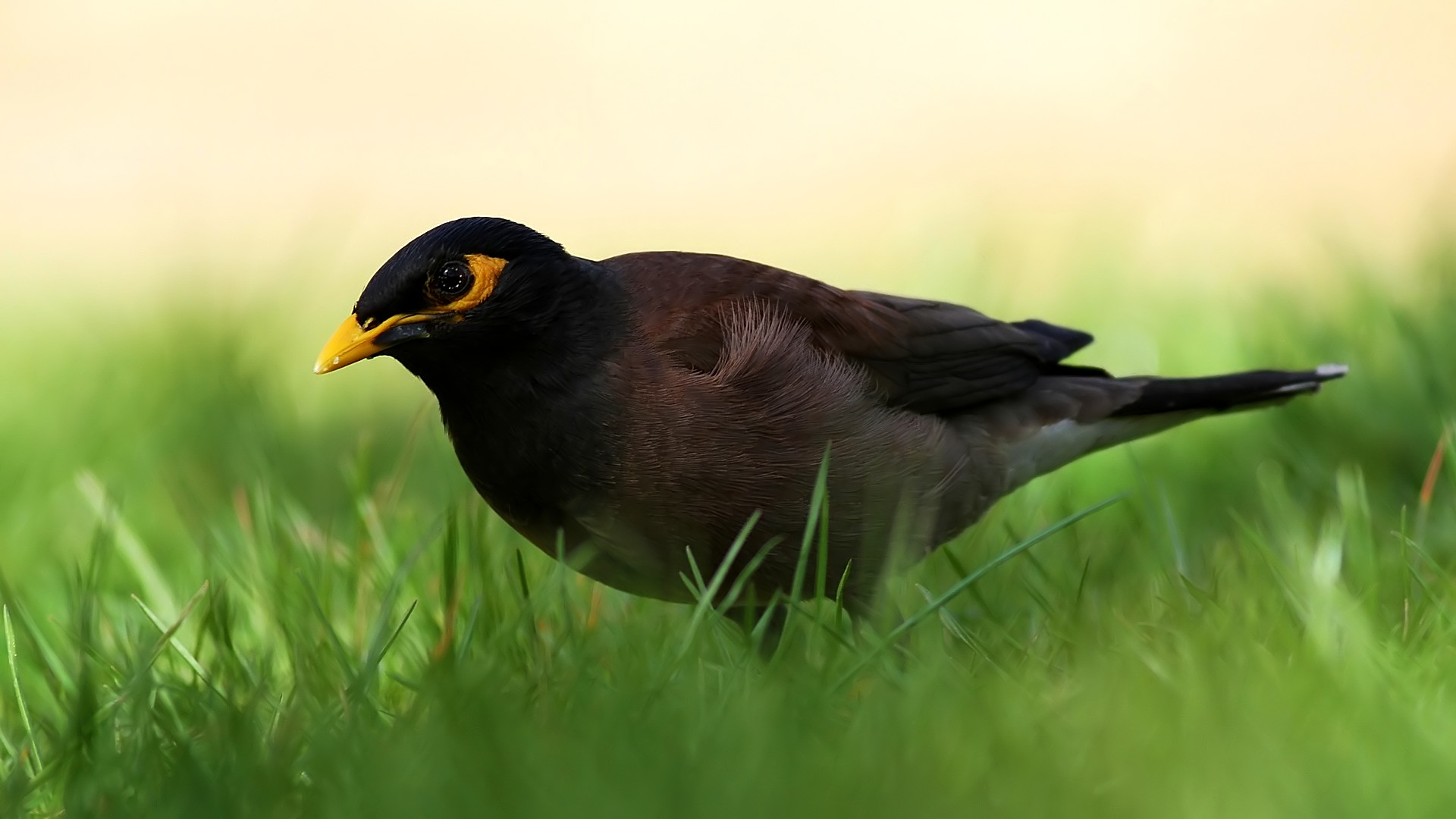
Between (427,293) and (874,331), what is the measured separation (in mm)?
1434

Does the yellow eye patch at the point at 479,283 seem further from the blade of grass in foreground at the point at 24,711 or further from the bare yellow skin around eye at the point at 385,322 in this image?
the blade of grass in foreground at the point at 24,711

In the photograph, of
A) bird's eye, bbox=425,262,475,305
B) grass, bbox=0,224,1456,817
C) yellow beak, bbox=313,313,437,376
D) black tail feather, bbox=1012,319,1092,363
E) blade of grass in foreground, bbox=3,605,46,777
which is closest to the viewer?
grass, bbox=0,224,1456,817

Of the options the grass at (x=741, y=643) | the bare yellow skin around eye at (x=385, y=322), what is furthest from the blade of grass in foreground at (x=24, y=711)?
the bare yellow skin around eye at (x=385, y=322)

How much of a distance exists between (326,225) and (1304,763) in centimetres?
542

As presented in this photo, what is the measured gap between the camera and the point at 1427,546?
4.41 metres

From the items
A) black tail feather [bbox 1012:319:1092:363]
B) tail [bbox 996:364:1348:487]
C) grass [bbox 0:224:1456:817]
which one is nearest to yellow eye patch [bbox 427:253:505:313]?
grass [bbox 0:224:1456:817]

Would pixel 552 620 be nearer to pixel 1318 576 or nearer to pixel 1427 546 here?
pixel 1318 576

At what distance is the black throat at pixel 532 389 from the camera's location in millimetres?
4039

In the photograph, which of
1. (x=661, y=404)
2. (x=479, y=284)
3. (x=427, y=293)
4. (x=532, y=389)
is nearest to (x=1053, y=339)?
(x=661, y=404)

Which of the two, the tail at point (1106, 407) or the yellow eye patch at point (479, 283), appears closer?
the yellow eye patch at point (479, 283)

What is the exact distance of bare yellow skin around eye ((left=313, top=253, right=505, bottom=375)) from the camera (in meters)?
3.96

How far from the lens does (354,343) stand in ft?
13.1

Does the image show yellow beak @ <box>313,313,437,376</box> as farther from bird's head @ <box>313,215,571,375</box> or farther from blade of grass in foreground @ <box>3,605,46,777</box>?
blade of grass in foreground @ <box>3,605,46,777</box>

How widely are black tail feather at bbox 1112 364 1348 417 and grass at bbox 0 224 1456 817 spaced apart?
0.23 m
